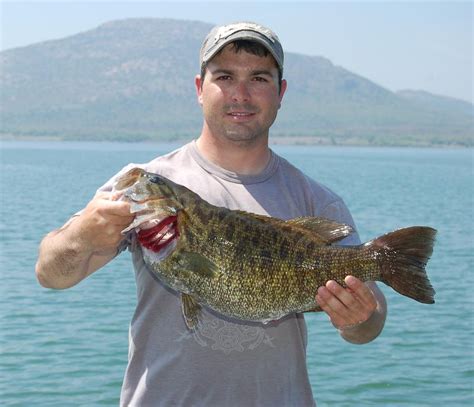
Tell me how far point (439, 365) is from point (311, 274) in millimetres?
12418

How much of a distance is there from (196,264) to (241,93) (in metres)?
0.98

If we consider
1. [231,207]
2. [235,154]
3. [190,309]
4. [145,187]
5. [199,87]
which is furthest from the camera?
[199,87]

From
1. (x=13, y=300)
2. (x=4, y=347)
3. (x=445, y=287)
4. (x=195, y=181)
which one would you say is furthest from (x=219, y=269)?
(x=445, y=287)

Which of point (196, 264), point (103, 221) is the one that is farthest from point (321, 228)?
point (103, 221)

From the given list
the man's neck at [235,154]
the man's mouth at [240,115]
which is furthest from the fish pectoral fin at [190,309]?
the man's mouth at [240,115]

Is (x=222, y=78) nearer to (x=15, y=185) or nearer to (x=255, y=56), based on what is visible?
(x=255, y=56)

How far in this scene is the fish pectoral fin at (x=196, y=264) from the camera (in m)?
3.84

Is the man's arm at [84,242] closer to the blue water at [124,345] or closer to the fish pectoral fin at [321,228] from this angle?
the fish pectoral fin at [321,228]

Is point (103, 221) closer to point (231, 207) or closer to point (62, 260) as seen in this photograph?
point (62, 260)

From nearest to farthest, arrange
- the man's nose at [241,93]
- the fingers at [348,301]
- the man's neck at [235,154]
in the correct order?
the fingers at [348,301], the man's nose at [241,93], the man's neck at [235,154]

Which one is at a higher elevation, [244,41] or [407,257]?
[244,41]

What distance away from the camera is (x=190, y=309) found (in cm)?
395

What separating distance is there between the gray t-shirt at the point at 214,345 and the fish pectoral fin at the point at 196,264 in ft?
1.15

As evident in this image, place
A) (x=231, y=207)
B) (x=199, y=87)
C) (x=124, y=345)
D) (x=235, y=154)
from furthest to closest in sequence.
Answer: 1. (x=124, y=345)
2. (x=199, y=87)
3. (x=235, y=154)
4. (x=231, y=207)
